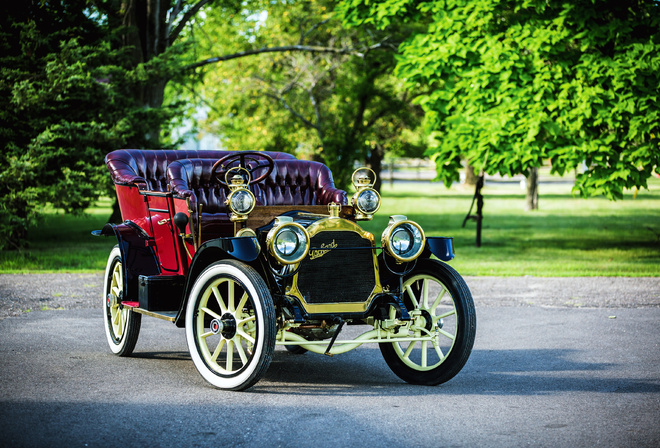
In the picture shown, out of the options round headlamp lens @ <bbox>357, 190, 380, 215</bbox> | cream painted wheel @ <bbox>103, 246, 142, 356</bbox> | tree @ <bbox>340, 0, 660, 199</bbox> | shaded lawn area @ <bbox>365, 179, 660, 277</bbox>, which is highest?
tree @ <bbox>340, 0, 660, 199</bbox>

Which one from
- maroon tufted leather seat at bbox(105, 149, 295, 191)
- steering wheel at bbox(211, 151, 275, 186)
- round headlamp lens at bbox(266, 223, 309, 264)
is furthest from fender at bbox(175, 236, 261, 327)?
maroon tufted leather seat at bbox(105, 149, 295, 191)

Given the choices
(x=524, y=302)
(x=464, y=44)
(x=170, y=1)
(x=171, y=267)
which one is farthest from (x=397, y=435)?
(x=170, y=1)

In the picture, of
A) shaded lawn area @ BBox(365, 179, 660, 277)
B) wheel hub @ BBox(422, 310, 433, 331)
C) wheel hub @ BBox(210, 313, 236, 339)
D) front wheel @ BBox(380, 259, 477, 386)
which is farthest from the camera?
shaded lawn area @ BBox(365, 179, 660, 277)

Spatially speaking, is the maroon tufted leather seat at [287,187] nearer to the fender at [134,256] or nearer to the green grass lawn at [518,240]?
the fender at [134,256]

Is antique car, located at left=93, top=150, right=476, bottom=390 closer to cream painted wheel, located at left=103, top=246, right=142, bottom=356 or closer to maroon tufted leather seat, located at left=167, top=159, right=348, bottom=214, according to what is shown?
cream painted wheel, located at left=103, top=246, right=142, bottom=356

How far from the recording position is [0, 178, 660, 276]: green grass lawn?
13.9 metres

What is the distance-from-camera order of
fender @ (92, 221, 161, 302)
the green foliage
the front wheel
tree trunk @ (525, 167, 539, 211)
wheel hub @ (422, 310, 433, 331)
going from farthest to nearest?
tree trunk @ (525, 167, 539, 211) → the green foliage → fender @ (92, 221, 161, 302) → wheel hub @ (422, 310, 433, 331) → the front wheel

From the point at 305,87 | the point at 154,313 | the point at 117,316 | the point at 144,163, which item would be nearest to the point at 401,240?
the point at 154,313

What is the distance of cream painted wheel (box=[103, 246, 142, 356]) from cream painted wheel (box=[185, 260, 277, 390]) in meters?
1.01

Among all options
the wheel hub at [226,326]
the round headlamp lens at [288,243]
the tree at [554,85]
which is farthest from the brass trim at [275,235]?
the tree at [554,85]

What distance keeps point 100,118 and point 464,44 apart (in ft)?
23.9

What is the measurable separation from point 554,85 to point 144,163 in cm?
967

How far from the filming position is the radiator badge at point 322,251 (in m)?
5.60

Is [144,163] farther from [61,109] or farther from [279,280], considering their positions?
[61,109]
